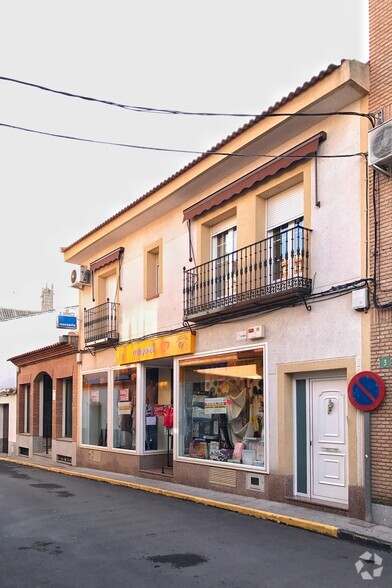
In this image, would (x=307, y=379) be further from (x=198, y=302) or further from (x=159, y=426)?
(x=159, y=426)

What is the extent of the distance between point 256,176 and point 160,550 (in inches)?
271

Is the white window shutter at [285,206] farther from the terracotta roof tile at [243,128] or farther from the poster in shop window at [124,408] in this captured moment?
the poster in shop window at [124,408]

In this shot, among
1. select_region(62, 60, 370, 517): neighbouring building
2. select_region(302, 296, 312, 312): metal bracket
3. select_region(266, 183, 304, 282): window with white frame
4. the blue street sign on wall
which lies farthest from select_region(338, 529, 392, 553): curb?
the blue street sign on wall

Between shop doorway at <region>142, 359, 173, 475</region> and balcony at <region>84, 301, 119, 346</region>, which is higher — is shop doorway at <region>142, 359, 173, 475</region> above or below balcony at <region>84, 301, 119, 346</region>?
below

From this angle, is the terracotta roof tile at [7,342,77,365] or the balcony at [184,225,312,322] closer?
the balcony at [184,225,312,322]

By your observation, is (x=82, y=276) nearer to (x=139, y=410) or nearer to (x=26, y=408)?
(x=139, y=410)

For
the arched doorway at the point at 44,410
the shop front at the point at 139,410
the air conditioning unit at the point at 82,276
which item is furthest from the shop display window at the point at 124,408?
the arched doorway at the point at 44,410

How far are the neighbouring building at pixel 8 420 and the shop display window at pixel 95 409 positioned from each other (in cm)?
745

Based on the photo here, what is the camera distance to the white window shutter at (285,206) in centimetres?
1138

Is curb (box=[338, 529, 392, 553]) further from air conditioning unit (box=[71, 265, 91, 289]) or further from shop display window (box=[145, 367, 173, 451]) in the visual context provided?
air conditioning unit (box=[71, 265, 91, 289])

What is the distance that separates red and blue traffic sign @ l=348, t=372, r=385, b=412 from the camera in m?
8.99

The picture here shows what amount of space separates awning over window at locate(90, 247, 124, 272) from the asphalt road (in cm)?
751

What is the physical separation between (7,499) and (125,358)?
16.7 feet

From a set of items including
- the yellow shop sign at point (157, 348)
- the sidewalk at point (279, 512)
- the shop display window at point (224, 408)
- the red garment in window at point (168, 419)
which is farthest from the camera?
the red garment in window at point (168, 419)
